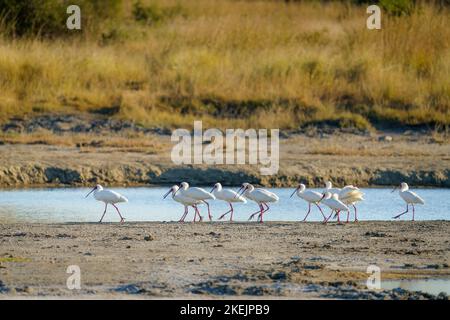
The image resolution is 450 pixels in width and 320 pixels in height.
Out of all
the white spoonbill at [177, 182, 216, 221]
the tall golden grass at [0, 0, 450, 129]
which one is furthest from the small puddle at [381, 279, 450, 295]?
the tall golden grass at [0, 0, 450, 129]

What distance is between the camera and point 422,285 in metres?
9.75

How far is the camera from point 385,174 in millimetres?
17312

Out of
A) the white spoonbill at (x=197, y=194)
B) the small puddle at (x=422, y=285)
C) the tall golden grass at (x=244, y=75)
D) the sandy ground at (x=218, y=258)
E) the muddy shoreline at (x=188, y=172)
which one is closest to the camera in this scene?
the sandy ground at (x=218, y=258)

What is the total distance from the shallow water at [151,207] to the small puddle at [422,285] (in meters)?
4.33

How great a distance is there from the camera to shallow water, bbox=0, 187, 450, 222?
1416 centimetres

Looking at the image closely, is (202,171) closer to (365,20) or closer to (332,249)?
(332,249)

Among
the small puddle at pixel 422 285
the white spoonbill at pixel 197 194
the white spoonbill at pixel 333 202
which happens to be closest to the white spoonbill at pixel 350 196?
the white spoonbill at pixel 333 202

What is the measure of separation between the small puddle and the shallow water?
433 cm

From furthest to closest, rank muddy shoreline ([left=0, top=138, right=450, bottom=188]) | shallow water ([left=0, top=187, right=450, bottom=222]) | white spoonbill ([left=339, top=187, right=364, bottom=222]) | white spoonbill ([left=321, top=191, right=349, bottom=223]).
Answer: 1. muddy shoreline ([left=0, top=138, right=450, bottom=188])
2. shallow water ([left=0, top=187, right=450, bottom=222])
3. white spoonbill ([left=339, top=187, right=364, bottom=222])
4. white spoonbill ([left=321, top=191, right=349, bottom=223])

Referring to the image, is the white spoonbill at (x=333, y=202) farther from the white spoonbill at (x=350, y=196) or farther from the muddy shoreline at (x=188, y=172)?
the muddy shoreline at (x=188, y=172)

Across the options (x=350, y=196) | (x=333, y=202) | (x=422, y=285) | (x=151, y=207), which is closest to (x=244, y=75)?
(x=151, y=207)

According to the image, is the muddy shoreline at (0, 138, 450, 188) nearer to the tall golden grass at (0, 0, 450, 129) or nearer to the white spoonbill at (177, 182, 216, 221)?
the tall golden grass at (0, 0, 450, 129)

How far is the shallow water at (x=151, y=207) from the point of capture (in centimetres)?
1416

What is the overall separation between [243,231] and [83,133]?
8020 millimetres
